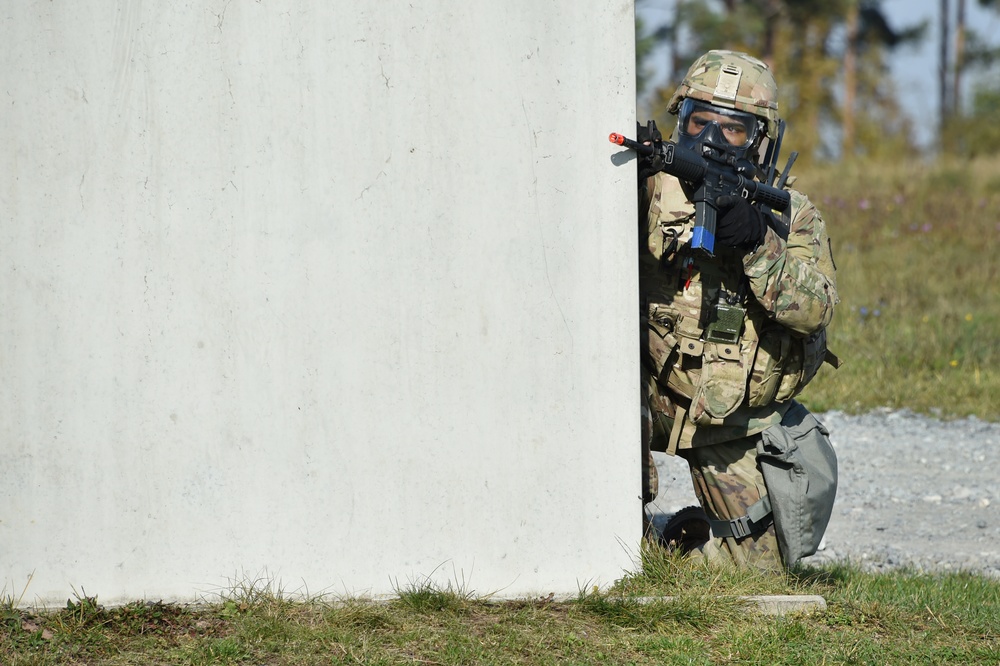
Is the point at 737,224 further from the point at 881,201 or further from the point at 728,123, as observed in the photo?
the point at 881,201

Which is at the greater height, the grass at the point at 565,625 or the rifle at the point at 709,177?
the rifle at the point at 709,177

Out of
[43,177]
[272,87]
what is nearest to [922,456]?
[272,87]

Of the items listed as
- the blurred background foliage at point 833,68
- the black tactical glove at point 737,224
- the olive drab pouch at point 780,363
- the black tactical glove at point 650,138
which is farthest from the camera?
the blurred background foliage at point 833,68

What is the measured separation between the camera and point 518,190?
341 cm

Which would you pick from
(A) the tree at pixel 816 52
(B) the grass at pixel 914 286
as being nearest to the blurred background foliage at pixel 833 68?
(A) the tree at pixel 816 52

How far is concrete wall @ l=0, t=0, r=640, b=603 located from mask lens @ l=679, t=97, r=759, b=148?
63 centimetres

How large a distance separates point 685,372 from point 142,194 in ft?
6.48

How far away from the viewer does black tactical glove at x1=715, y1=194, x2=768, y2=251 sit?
369 centimetres

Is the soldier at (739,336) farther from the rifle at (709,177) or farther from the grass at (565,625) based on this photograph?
the grass at (565,625)

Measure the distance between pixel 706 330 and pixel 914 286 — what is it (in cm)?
723

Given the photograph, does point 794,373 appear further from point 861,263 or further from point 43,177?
point 861,263

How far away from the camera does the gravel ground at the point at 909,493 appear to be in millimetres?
5074

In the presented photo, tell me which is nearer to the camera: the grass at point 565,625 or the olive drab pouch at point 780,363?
the grass at point 565,625

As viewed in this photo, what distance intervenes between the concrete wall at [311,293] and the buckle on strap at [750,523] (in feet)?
2.69
